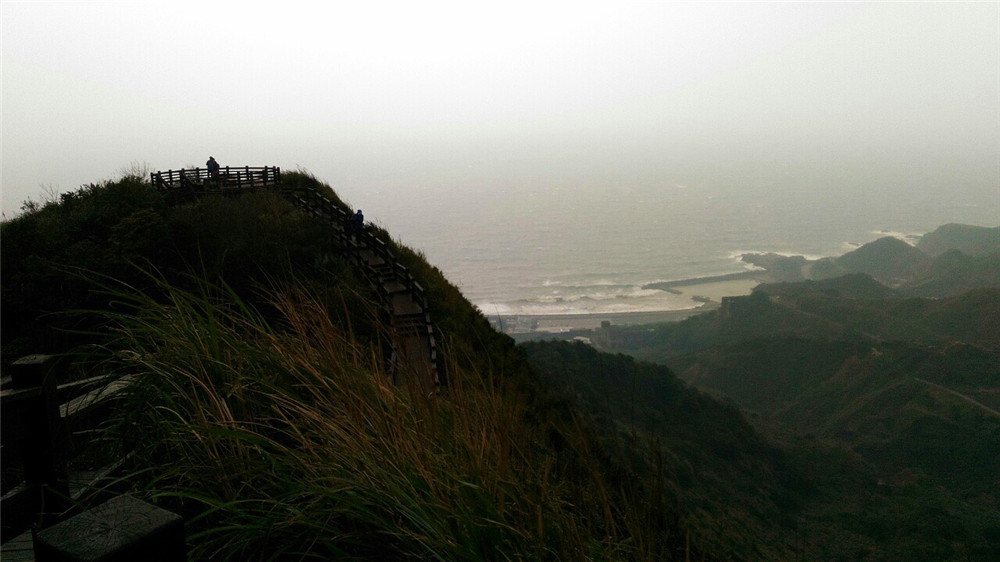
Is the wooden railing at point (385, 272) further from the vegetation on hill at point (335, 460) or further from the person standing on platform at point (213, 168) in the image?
the vegetation on hill at point (335, 460)

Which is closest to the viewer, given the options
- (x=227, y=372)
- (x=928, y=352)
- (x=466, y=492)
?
(x=466, y=492)

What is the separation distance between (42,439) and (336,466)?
1608 mm

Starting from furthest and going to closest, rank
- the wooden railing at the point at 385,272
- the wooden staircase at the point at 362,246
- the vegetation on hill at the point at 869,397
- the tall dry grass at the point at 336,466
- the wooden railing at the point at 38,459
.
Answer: the vegetation on hill at the point at 869,397 < the wooden railing at the point at 385,272 < the wooden staircase at the point at 362,246 < the wooden railing at the point at 38,459 < the tall dry grass at the point at 336,466

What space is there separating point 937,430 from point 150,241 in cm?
12230

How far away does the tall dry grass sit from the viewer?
2.67 meters

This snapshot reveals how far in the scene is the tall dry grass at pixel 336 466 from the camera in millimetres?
2672

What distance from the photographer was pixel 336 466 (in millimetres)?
2867

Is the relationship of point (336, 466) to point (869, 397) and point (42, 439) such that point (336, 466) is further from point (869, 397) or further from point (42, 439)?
point (869, 397)

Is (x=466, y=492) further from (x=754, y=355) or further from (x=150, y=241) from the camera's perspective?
(x=754, y=355)

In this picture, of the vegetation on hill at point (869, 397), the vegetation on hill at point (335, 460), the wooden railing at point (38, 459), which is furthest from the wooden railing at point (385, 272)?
the vegetation on hill at point (869, 397)

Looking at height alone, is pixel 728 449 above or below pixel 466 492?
below

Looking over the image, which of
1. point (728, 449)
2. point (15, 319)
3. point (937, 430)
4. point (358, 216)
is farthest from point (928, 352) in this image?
point (15, 319)

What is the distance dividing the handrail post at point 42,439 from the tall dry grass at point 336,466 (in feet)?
1.32

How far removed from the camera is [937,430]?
106 meters
